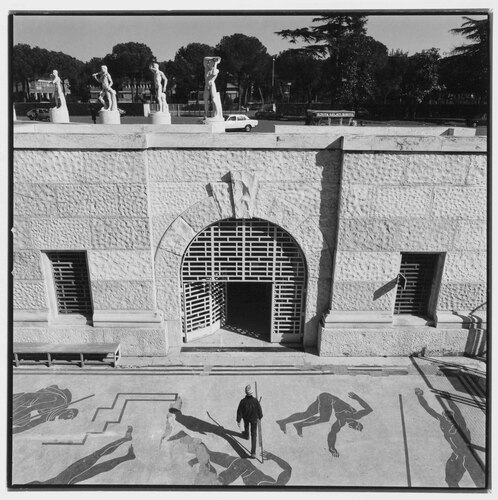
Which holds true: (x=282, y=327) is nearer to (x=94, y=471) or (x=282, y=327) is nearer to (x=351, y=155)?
(x=351, y=155)

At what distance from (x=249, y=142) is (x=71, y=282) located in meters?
4.69

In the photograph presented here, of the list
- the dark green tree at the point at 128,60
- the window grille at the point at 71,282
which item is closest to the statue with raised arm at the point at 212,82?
the window grille at the point at 71,282

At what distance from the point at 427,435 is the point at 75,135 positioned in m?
7.83

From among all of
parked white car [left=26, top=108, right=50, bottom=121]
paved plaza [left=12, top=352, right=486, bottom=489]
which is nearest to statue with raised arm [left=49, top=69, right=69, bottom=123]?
paved plaza [left=12, top=352, right=486, bottom=489]

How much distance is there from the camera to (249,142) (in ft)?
24.4

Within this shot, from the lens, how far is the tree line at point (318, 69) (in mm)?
23594

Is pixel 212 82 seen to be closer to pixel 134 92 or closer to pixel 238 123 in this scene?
pixel 238 123

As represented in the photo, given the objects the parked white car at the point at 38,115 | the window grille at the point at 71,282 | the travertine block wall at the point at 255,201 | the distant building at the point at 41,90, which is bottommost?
the window grille at the point at 71,282

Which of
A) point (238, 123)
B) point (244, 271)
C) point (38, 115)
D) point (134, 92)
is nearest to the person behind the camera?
point (244, 271)

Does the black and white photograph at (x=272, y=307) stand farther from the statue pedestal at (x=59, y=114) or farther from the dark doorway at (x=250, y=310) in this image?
the statue pedestal at (x=59, y=114)

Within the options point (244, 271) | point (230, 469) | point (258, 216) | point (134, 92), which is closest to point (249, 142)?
point (258, 216)

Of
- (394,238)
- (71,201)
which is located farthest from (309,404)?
(71,201)

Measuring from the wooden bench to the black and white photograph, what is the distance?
0.04 m

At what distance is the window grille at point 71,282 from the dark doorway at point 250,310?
324cm
